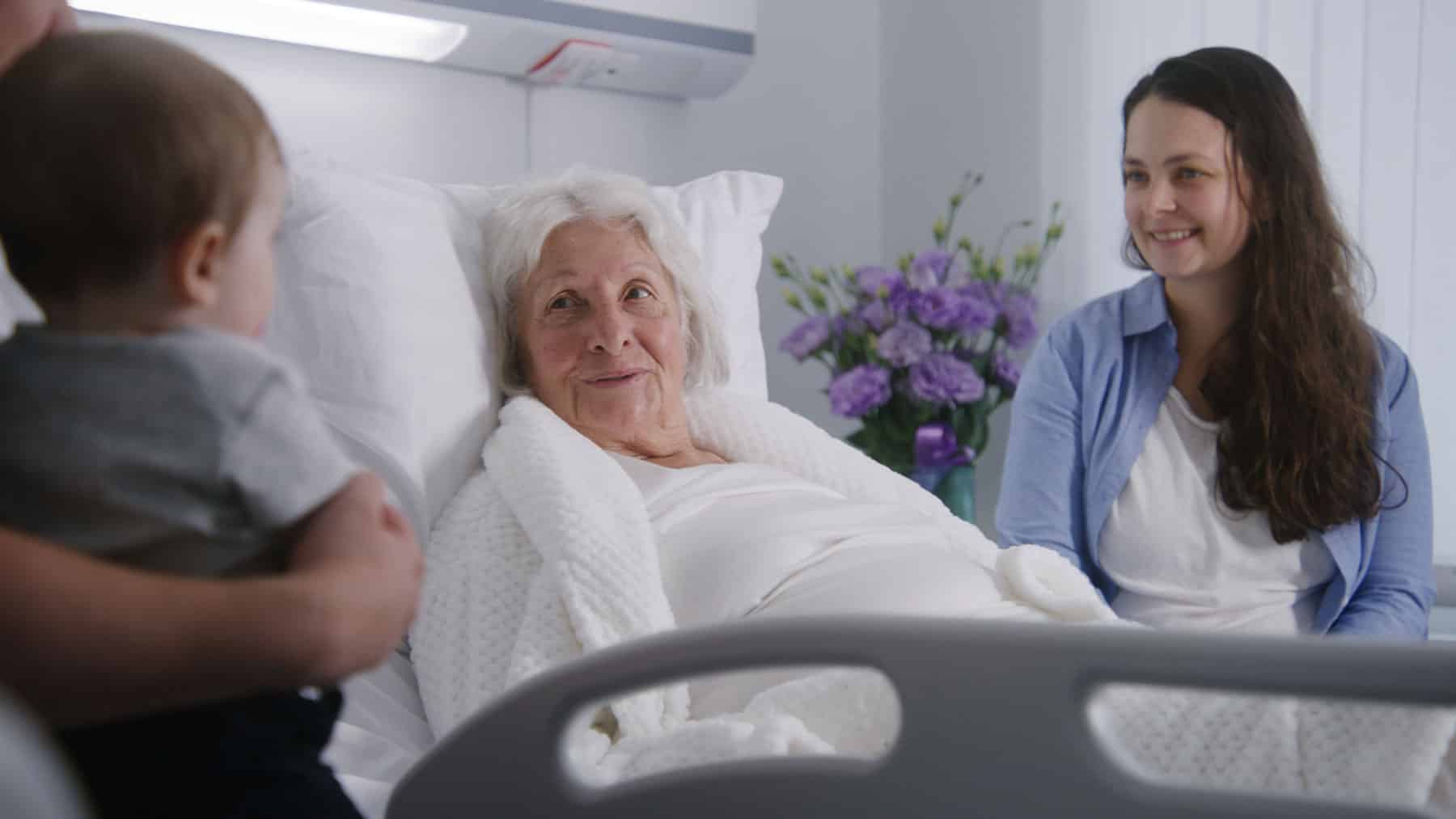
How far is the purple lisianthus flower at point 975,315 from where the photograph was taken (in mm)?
2338

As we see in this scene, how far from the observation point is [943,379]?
2.33m

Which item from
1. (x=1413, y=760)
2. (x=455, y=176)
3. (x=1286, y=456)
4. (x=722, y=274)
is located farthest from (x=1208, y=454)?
(x=455, y=176)

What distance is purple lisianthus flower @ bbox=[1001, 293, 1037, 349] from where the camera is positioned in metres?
2.40

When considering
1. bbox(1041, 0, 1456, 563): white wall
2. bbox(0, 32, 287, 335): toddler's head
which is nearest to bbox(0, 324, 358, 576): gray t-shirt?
bbox(0, 32, 287, 335): toddler's head

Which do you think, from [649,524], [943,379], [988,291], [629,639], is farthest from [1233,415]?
[629,639]

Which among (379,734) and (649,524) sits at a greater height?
(649,524)

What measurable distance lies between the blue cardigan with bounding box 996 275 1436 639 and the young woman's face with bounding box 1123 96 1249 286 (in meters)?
0.09

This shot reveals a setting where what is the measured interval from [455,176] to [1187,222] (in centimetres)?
134

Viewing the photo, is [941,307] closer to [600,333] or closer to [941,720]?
[600,333]

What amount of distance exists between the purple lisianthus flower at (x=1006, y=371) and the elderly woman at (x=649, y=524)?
81cm

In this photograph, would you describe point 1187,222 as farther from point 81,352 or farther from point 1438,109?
point 81,352

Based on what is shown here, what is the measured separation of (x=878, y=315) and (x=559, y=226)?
93 cm

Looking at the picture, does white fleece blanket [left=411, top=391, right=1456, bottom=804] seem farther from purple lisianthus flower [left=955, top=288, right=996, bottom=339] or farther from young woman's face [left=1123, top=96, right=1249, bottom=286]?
purple lisianthus flower [left=955, top=288, right=996, bottom=339]

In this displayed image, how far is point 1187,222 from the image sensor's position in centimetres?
180
